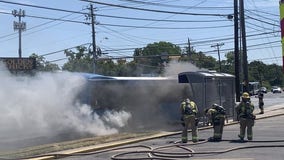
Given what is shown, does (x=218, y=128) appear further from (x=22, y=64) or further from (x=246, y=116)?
(x=22, y=64)

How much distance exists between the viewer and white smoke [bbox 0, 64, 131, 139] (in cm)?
2000

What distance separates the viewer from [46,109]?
20906 mm

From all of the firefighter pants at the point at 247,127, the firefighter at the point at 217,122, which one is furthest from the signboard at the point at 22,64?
the firefighter pants at the point at 247,127

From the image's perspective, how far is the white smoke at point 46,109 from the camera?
2000cm

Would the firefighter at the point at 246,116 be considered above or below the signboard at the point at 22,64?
below

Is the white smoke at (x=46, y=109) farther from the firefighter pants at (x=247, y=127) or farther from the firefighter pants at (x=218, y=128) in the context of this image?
the firefighter pants at (x=247, y=127)

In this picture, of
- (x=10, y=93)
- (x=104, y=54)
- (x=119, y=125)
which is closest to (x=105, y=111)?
(x=119, y=125)

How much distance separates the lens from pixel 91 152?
14.6m

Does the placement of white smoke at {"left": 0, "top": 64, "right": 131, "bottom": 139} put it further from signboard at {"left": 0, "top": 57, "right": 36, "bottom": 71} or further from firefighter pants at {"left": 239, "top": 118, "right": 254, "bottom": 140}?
signboard at {"left": 0, "top": 57, "right": 36, "bottom": 71}

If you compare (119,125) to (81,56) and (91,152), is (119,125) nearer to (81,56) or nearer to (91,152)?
(91,152)

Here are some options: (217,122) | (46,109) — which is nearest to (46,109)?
(46,109)

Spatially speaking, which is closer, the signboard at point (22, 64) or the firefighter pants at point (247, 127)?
the firefighter pants at point (247, 127)

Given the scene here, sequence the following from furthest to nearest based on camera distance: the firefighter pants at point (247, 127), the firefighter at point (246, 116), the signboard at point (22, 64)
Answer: the signboard at point (22, 64) < the firefighter at point (246, 116) < the firefighter pants at point (247, 127)

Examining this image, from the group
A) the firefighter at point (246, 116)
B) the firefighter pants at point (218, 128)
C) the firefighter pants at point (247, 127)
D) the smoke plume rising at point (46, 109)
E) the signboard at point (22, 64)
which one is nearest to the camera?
the firefighter pants at point (247, 127)
